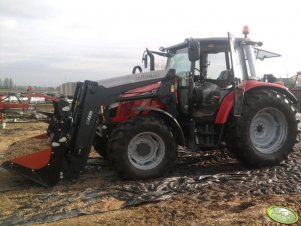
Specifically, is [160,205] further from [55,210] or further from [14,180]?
[14,180]

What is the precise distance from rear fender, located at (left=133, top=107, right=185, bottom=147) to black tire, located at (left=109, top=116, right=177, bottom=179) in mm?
168

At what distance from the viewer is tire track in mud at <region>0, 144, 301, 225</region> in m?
4.60

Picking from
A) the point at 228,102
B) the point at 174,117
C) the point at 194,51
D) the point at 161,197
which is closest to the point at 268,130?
the point at 228,102

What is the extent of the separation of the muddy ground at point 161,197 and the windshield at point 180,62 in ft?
6.03

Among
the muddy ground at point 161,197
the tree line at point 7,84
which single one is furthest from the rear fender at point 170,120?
the tree line at point 7,84

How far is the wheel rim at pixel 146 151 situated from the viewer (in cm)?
594

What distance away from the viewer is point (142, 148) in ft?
19.6

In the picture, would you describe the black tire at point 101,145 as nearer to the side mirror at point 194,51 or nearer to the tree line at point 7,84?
the side mirror at point 194,51

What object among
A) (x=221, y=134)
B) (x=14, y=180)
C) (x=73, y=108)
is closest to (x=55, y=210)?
(x=14, y=180)

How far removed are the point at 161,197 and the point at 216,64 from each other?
2.94 meters

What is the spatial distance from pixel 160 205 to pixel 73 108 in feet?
8.36

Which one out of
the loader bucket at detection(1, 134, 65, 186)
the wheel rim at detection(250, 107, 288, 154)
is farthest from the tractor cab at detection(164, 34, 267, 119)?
the loader bucket at detection(1, 134, 65, 186)

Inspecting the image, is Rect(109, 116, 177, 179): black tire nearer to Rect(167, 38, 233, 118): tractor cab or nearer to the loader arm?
the loader arm

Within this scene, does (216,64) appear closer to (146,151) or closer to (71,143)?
(146,151)
